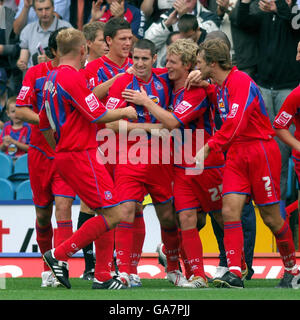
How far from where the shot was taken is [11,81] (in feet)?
44.0

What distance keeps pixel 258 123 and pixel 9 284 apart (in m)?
2.79

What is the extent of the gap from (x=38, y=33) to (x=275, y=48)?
370cm

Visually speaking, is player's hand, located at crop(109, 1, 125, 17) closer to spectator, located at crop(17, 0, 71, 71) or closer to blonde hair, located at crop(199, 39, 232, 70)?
spectator, located at crop(17, 0, 71, 71)

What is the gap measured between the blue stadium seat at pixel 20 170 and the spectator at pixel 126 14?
2.19m

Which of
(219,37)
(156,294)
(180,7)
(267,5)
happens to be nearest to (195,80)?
(219,37)

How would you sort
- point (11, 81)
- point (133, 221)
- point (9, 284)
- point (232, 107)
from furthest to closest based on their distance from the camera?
1. point (11, 81)
2. point (9, 284)
3. point (133, 221)
4. point (232, 107)

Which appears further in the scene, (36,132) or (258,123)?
(36,132)

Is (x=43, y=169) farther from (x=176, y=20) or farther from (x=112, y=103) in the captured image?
(x=176, y=20)

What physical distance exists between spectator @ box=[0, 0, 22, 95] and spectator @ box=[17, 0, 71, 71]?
46 cm

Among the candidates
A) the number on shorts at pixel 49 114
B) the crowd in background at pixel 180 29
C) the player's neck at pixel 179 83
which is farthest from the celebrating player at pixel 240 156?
the crowd in background at pixel 180 29
